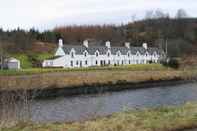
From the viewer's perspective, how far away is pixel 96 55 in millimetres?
99062

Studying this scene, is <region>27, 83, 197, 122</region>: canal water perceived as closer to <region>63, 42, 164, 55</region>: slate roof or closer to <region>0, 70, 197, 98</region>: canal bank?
A: <region>0, 70, 197, 98</region>: canal bank

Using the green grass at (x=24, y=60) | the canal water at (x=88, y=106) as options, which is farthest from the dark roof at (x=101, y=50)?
the canal water at (x=88, y=106)

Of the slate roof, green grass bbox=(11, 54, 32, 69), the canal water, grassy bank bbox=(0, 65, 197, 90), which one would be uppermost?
the slate roof

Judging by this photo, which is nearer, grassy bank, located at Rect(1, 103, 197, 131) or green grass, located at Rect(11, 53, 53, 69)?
grassy bank, located at Rect(1, 103, 197, 131)

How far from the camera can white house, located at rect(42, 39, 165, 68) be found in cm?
9144

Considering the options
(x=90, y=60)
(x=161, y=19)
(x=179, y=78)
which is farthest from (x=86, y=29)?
(x=179, y=78)

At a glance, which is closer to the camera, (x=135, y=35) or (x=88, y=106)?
(x=88, y=106)

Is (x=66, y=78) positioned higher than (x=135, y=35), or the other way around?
(x=135, y=35)

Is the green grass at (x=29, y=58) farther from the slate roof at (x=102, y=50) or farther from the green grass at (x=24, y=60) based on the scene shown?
the slate roof at (x=102, y=50)

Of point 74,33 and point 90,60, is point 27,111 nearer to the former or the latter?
point 90,60

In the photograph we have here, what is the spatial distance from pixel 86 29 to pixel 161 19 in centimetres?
3763

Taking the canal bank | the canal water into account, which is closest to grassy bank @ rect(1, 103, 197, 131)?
the canal water

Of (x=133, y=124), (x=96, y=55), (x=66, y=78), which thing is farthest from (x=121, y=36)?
(x=133, y=124)

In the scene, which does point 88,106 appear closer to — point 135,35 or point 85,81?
point 85,81
